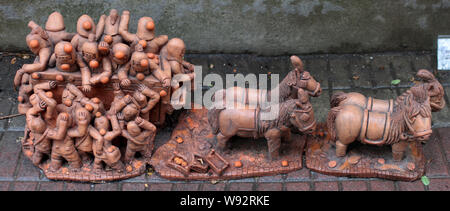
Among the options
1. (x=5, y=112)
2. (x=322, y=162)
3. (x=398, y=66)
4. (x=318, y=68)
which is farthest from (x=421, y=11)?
(x=5, y=112)

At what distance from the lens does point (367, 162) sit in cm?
530

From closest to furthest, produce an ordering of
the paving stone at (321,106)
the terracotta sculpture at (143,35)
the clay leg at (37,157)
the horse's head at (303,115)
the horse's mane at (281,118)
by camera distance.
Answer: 1. the horse's head at (303,115)
2. the horse's mane at (281,118)
3. the terracotta sculpture at (143,35)
4. the clay leg at (37,157)
5. the paving stone at (321,106)

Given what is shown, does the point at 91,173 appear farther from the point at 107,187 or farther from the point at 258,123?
the point at 258,123

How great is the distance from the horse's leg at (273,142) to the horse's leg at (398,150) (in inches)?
38.7

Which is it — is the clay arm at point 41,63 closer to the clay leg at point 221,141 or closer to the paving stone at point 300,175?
the clay leg at point 221,141

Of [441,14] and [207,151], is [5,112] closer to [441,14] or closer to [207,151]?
[207,151]

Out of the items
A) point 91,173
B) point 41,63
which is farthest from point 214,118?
point 41,63

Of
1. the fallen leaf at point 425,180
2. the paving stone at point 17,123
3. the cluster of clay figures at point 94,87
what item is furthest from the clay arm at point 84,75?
the fallen leaf at point 425,180

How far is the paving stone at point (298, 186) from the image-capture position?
5.26 meters

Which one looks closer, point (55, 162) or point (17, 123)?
point (55, 162)

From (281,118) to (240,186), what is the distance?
74 centimetres

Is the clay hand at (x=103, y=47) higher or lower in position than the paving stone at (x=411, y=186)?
higher

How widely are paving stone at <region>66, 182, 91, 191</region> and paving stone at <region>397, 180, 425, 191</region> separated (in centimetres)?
271

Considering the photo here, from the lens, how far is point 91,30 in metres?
5.22
